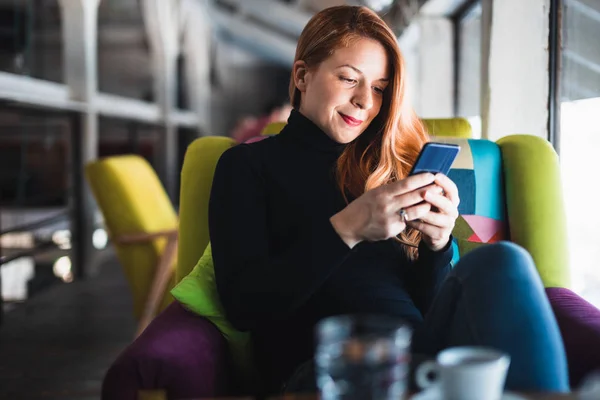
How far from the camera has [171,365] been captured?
3.99 feet

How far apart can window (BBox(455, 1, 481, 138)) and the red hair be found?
287 centimetres

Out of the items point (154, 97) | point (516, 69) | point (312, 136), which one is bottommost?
point (312, 136)

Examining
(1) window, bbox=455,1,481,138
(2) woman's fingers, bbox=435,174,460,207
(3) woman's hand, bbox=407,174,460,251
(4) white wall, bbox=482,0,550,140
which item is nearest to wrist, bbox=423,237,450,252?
(3) woman's hand, bbox=407,174,460,251

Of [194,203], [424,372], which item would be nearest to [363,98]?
[194,203]

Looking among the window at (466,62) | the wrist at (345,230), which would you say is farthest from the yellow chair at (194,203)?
the window at (466,62)

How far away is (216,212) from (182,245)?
0.45 m

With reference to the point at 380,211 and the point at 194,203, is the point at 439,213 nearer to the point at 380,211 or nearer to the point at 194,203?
the point at 380,211

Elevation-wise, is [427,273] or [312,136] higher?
[312,136]

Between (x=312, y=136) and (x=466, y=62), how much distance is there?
3.44 m

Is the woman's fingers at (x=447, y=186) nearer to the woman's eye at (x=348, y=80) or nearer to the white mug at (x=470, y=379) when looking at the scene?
the woman's eye at (x=348, y=80)

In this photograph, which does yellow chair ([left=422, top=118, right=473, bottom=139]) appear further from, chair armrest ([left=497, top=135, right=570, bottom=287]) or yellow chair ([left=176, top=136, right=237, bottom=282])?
yellow chair ([left=176, top=136, right=237, bottom=282])

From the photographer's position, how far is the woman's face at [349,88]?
1.54 metres

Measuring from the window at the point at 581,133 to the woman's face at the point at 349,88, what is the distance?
1216 mm

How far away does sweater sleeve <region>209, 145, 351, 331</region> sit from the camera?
49.8 inches
